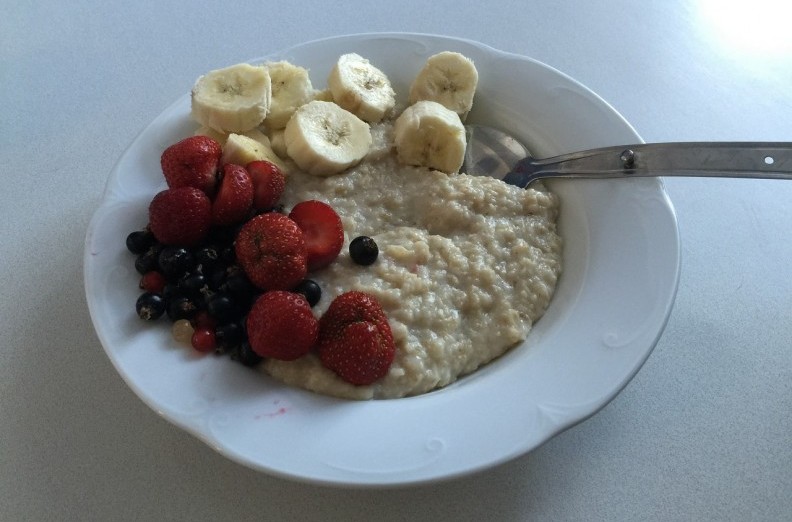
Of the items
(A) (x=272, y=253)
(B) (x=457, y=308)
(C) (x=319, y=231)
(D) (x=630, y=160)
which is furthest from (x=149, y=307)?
(D) (x=630, y=160)

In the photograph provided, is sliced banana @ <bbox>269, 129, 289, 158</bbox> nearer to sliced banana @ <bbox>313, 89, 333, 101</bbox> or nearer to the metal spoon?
sliced banana @ <bbox>313, 89, 333, 101</bbox>

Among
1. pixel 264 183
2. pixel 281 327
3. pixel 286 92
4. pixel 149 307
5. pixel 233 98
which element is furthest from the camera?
pixel 286 92

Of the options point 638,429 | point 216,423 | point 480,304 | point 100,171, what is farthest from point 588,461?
point 100,171

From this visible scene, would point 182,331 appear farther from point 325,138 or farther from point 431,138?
point 431,138

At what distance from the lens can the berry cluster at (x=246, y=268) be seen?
141 cm

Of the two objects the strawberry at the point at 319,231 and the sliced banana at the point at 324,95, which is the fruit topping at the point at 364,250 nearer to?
the strawberry at the point at 319,231

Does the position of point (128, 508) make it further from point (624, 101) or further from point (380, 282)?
point (624, 101)

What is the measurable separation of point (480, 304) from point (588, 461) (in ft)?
1.49

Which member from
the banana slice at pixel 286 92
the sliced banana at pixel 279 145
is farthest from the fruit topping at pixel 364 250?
the banana slice at pixel 286 92

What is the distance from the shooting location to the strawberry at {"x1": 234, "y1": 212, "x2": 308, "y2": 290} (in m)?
1.50

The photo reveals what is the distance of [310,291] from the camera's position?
1531 mm

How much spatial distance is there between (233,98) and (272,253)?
0.63 metres

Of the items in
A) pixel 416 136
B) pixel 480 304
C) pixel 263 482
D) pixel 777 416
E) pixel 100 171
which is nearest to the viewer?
pixel 263 482

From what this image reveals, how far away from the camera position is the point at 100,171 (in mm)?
2131
